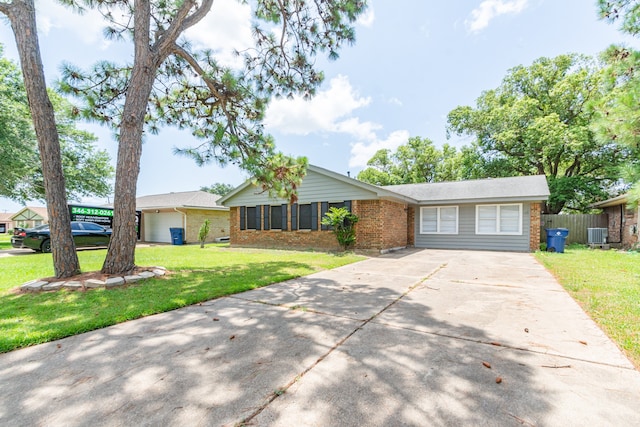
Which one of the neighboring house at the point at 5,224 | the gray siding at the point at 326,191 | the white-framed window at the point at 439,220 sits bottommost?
the neighboring house at the point at 5,224

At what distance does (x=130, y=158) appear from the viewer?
5.61 m

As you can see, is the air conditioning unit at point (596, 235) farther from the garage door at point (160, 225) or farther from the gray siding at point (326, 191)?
the garage door at point (160, 225)

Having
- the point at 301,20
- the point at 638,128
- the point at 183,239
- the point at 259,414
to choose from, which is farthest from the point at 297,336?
the point at 183,239

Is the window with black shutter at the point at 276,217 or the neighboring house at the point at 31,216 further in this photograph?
the neighboring house at the point at 31,216

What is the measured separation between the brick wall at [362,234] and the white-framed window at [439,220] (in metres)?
0.94

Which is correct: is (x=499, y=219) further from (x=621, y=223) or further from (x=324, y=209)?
(x=324, y=209)

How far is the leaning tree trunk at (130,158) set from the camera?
18.1 feet

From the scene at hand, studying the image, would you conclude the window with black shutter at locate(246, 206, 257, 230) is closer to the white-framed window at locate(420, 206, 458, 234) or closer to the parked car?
the parked car

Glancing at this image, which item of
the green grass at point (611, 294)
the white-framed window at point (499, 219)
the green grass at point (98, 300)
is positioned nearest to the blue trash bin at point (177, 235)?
the green grass at point (98, 300)

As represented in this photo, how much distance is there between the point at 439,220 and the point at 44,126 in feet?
43.8

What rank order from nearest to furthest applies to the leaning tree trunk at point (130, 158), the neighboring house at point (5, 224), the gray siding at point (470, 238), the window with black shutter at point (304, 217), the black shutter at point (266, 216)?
the leaning tree trunk at point (130, 158) → the gray siding at point (470, 238) → the window with black shutter at point (304, 217) → the black shutter at point (266, 216) → the neighboring house at point (5, 224)

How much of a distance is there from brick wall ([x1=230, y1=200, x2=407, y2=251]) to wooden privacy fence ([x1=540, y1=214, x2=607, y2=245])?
28.3ft

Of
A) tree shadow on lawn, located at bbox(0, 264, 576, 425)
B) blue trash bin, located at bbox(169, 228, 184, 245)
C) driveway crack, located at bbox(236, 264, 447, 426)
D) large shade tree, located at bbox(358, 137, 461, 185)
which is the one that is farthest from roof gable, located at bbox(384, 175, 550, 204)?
large shade tree, located at bbox(358, 137, 461, 185)

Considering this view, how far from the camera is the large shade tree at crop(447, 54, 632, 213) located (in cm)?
1755
